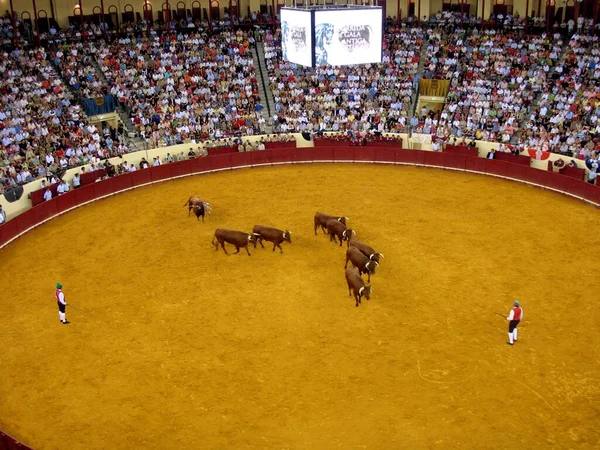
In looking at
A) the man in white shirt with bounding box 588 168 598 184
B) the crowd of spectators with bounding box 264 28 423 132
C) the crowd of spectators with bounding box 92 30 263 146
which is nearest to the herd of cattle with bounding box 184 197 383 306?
the crowd of spectators with bounding box 92 30 263 146

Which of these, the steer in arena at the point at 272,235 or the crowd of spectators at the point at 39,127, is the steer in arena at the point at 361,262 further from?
the crowd of spectators at the point at 39,127

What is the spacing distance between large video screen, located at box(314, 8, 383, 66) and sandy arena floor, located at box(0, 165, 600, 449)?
7.53 meters

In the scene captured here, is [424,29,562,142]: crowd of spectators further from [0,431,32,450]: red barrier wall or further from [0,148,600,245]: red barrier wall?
[0,431,32,450]: red barrier wall

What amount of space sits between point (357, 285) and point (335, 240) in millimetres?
4701

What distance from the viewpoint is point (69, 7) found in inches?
1623

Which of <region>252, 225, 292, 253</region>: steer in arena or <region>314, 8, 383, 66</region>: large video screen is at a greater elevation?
<region>314, 8, 383, 66</region>: large video screen

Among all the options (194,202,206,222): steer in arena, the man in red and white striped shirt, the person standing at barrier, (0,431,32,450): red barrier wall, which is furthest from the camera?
(194,202,206,222): steer in arena

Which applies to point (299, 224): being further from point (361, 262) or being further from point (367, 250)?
point (361, 262)

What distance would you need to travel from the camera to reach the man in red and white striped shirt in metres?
16.1

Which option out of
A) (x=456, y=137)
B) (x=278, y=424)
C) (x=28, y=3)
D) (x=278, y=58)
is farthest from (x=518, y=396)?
(x=28, y=3)

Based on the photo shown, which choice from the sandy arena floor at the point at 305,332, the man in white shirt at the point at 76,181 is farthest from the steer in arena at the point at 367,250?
the man in white shirt at the point at 76,181

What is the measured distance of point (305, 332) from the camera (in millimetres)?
17562

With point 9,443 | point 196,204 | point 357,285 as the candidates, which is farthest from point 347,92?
point 9,443

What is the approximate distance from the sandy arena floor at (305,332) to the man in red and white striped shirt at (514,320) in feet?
1.46
